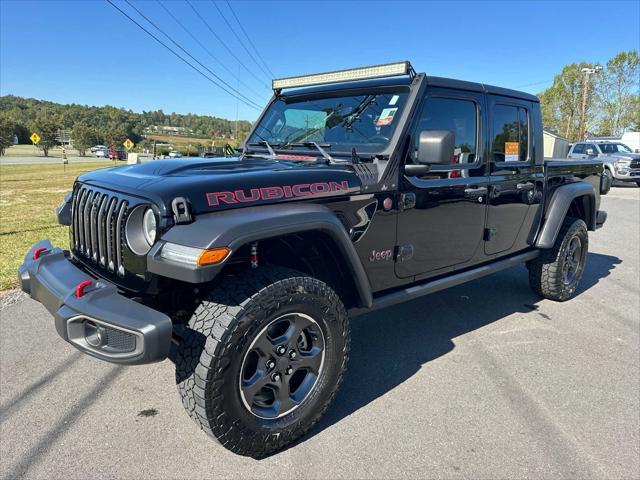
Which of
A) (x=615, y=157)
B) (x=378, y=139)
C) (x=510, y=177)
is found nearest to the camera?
(x=378, y=139)

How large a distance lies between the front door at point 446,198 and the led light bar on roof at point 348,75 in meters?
0.27

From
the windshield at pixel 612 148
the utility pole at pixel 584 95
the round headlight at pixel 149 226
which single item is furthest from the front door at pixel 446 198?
the utility pole at pixel 584 95

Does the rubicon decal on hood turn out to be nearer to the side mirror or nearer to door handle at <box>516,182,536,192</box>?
the side mirror

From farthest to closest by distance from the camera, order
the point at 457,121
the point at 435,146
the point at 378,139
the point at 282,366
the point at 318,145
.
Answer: the point at 457,121
the point at 318,145
the point at 378,139
the point at 435,146
the point at 282,366

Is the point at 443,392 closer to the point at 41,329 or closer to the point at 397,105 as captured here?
the point at 397,105

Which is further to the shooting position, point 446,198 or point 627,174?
point 627,174

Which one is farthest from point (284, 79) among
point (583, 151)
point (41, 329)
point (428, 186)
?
point (583, 151)

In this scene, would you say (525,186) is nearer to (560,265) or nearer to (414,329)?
(560,265)

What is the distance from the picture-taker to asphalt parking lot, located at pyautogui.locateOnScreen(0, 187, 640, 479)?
7.38 ft

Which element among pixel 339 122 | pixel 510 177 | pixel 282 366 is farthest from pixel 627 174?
pixel 282 366

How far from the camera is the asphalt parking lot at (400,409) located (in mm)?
2250

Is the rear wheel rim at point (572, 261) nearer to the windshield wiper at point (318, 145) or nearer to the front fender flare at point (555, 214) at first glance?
the front fender flare at point (555, 214)

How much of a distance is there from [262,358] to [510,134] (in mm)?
2958

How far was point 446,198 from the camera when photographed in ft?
10.5
